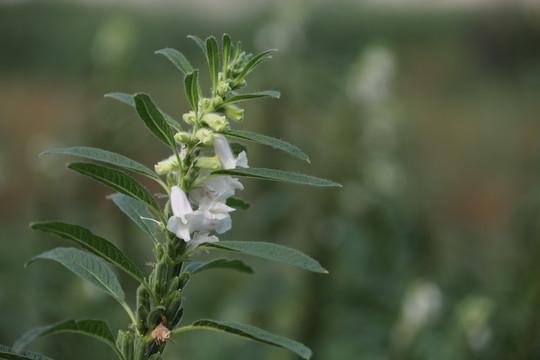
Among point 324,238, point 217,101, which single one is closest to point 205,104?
point 217,101

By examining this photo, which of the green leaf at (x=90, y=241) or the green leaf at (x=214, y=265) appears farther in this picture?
the green leaf at (x=214, y=265)

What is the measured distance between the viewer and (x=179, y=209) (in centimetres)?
96

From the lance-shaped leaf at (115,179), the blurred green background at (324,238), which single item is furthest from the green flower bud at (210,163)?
the blurred green background at (324,238)

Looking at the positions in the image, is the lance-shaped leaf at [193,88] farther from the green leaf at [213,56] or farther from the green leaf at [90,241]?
the green leaf at [90,241]

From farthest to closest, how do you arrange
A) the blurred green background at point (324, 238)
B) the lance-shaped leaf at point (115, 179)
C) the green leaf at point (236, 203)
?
the blurred green background at point (324, 238), the green leaf at point (236, 203), the lance-shaped leaf at point (115, 179)

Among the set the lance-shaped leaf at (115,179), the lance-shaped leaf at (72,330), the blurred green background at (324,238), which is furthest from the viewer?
the blurred green background at (324,238)

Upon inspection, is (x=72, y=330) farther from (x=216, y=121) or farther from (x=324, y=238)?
(x=324, y=238)

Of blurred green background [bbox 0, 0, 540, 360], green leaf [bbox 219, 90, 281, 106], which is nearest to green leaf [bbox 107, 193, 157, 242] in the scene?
green leaf [bbox 219, 90, 281, 106]

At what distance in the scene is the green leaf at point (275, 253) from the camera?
2.99 feet

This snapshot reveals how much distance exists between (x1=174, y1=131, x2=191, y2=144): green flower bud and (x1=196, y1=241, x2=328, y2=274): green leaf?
19cm

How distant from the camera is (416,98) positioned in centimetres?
1611

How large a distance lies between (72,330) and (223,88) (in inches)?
17.5

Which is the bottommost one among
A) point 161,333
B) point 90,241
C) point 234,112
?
point 161,333

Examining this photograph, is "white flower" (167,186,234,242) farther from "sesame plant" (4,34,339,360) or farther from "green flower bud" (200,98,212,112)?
"green flower bud" (200,98,212,112)
